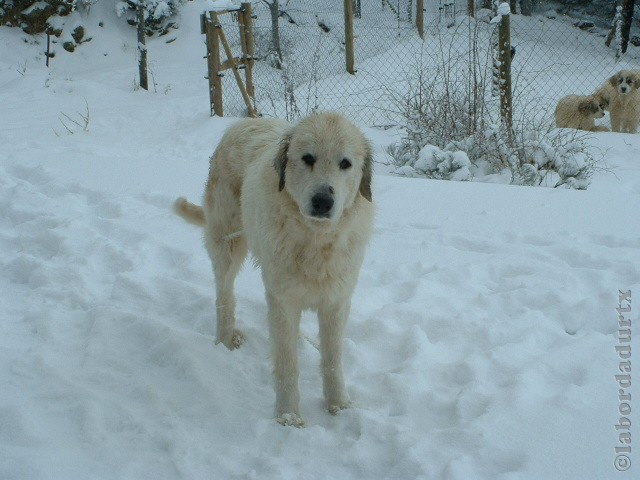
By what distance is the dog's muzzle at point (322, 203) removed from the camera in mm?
2459

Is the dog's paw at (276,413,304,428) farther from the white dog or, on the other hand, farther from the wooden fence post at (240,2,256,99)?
the wooden fence post at (240,2,256,99)

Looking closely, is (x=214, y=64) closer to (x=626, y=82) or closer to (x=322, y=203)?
(x=626, y=82)

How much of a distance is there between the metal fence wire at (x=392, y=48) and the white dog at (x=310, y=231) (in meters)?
6.74

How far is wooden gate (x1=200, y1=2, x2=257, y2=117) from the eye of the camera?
9.05 meters

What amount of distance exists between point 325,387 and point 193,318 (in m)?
1.20

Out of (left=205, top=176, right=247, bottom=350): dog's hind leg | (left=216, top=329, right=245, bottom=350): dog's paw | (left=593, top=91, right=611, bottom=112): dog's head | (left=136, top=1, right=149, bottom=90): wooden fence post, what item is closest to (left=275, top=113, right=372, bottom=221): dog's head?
(left=205, top=176, right=247, bottom=350): dog's hind leg

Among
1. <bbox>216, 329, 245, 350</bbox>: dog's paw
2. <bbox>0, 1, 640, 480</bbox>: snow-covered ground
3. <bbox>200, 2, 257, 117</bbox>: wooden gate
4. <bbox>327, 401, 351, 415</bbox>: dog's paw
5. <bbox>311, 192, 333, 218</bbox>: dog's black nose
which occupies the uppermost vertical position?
<bbox>200, 2, 257, 117</bbox>: wooden gate

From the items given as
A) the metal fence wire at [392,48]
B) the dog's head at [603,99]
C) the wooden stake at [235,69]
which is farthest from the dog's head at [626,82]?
the wooden stake at [235,69]

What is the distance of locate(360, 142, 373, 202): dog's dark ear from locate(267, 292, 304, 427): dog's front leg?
0.63 meters

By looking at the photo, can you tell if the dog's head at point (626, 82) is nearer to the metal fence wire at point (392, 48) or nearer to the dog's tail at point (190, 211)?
the metal fence wire at point (392, 48)

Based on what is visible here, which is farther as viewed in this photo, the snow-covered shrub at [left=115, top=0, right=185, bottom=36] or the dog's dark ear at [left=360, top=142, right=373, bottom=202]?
the snow-covered shrub at [left=115, top=0, right=185, bottom=36]

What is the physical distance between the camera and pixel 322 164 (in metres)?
2.56

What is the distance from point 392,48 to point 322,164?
45.9 feet

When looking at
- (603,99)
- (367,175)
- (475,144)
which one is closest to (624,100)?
(603,99)
